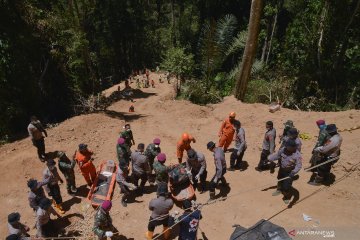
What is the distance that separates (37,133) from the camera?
11.2 meters

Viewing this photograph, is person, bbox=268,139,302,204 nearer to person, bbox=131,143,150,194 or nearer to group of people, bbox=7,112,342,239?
group of people, bbox=7,112,342,239

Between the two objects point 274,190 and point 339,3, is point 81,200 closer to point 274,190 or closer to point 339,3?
point 274,190

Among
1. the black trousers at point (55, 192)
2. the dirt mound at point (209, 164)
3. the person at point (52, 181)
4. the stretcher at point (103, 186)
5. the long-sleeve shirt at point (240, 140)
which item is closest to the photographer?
the dirt mound at point (209, 164)

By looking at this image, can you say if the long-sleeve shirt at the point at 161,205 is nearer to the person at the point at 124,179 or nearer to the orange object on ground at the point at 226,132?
the person at the point at 124,179

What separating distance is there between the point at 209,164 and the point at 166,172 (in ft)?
10.3

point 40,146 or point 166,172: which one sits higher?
point 166,172

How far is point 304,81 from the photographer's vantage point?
1666cm

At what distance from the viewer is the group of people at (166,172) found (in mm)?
6941

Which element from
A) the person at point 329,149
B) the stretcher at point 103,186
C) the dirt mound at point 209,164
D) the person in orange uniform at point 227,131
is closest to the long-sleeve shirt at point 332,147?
the person at point 329,149

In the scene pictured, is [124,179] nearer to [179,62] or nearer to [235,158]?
[235,158]

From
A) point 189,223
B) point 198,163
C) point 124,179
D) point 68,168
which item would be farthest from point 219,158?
point 68,168

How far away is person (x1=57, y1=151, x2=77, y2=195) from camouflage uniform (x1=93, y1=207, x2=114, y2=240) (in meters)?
2.78

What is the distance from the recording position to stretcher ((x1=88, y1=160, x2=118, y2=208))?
9148mm

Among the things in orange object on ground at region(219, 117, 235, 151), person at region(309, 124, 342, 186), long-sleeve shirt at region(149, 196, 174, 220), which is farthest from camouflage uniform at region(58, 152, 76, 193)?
person at region(309, 124, 342, 186)
